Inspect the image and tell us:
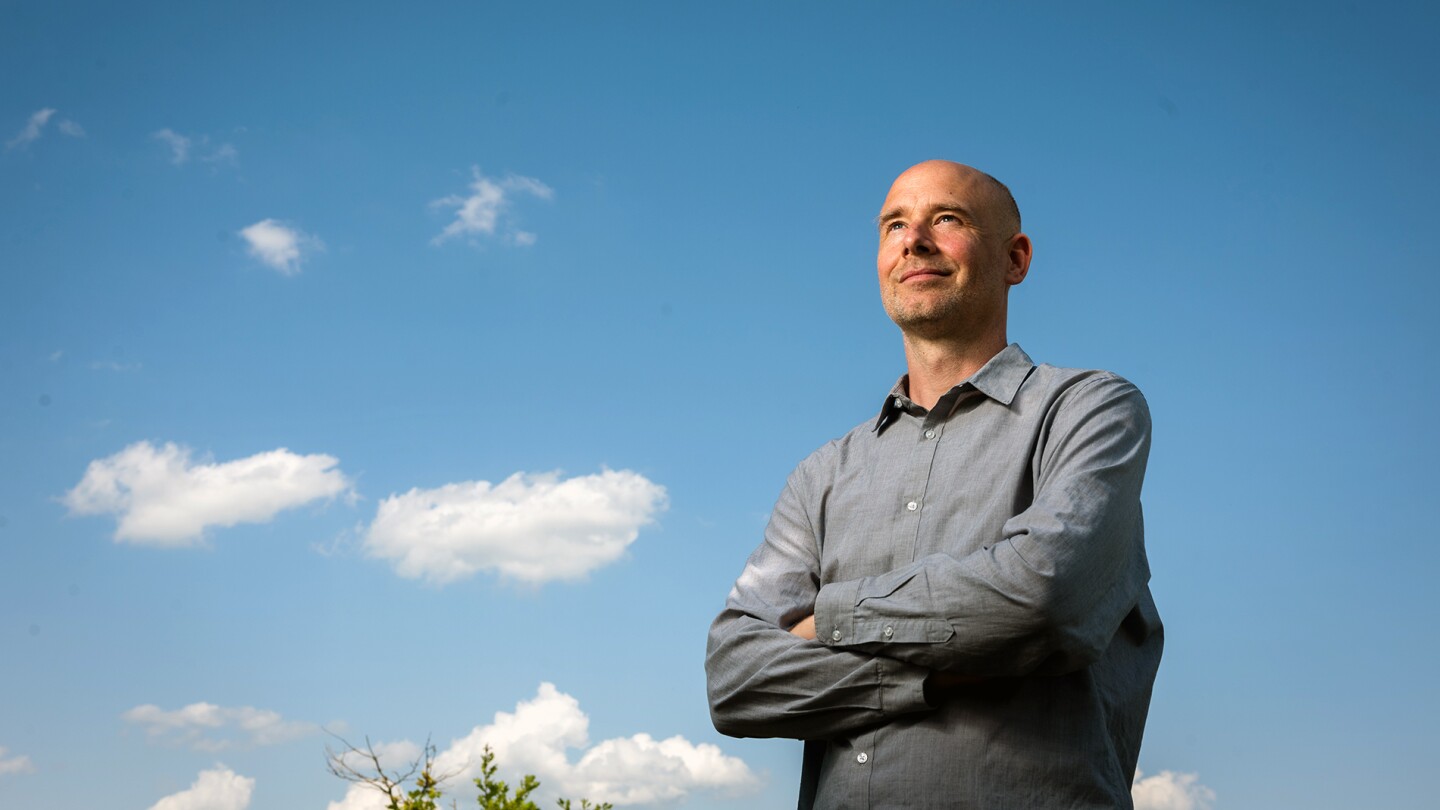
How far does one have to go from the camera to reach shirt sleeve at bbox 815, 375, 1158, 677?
2.68m

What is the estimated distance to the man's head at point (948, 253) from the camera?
347 cm

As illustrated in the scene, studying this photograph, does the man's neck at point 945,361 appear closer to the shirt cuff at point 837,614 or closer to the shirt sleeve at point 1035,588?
the shirt sleeve at point 1035,588

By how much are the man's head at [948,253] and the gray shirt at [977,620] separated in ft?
0.64

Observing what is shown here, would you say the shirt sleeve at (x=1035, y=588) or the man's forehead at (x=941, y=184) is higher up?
the man's forehead at (x=941, y=184)

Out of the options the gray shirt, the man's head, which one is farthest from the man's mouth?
the gray shirt

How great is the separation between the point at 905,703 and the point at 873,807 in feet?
0.88

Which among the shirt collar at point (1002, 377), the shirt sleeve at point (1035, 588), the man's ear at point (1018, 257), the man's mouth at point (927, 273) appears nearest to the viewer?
the shirt sleeve at point (1035, 588)

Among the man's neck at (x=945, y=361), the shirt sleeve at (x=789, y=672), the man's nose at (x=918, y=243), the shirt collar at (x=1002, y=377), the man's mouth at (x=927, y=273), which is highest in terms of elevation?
the man's nose at (x=918, y=243)

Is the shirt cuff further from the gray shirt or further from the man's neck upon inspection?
the man's neck

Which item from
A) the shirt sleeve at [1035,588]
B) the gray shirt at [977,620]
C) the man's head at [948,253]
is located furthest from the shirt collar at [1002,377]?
the shirt sleeve at [1035,588]

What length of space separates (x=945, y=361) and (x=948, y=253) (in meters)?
0.32

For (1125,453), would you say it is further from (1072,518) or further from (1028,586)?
(1028,586)

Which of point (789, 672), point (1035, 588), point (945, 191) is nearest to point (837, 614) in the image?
point (789, 672)

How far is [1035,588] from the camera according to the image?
2.66 meters
